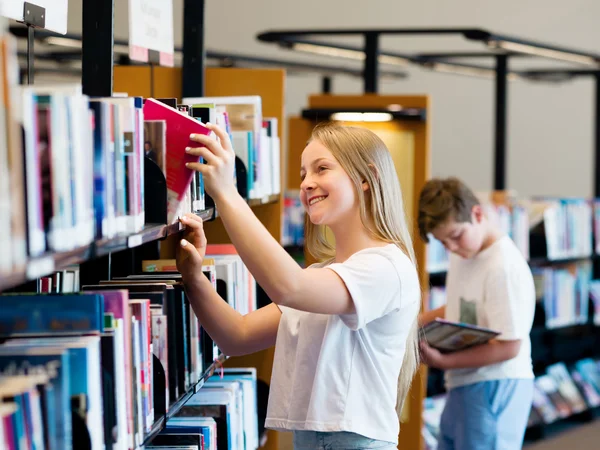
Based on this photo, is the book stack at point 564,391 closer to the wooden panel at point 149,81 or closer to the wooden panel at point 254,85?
the wooden panel at point 254,85

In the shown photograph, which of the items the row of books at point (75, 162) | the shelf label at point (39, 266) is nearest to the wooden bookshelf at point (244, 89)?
the row of books at point (75, 162)

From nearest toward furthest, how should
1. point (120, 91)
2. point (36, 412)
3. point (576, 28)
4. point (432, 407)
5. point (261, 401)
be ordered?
point (36, 412) → point (261, 401) → point (120, 91) → point (432, 407) → point (576, 28)

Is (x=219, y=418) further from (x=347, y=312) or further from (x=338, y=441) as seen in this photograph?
(x=347, y=312)

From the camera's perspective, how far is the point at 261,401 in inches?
134

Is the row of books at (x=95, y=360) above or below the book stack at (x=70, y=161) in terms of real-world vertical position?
below

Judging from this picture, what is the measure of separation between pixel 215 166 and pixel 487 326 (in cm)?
194

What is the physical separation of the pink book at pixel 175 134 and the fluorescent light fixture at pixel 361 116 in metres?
2.79

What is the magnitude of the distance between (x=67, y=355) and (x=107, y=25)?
1.04 metres

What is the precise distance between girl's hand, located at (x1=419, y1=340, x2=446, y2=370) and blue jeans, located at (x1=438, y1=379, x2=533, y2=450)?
0.13 meters

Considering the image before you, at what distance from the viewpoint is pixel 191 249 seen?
206 cm

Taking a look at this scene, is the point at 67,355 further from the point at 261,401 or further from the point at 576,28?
the point at 576,28

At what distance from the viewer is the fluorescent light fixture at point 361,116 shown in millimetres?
4572

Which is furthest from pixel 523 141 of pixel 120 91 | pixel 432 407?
pixel 120 91

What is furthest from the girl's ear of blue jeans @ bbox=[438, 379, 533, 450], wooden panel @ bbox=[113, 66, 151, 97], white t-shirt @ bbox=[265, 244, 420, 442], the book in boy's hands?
wooden panel @ bbox=[113, 66, 151, 97]
